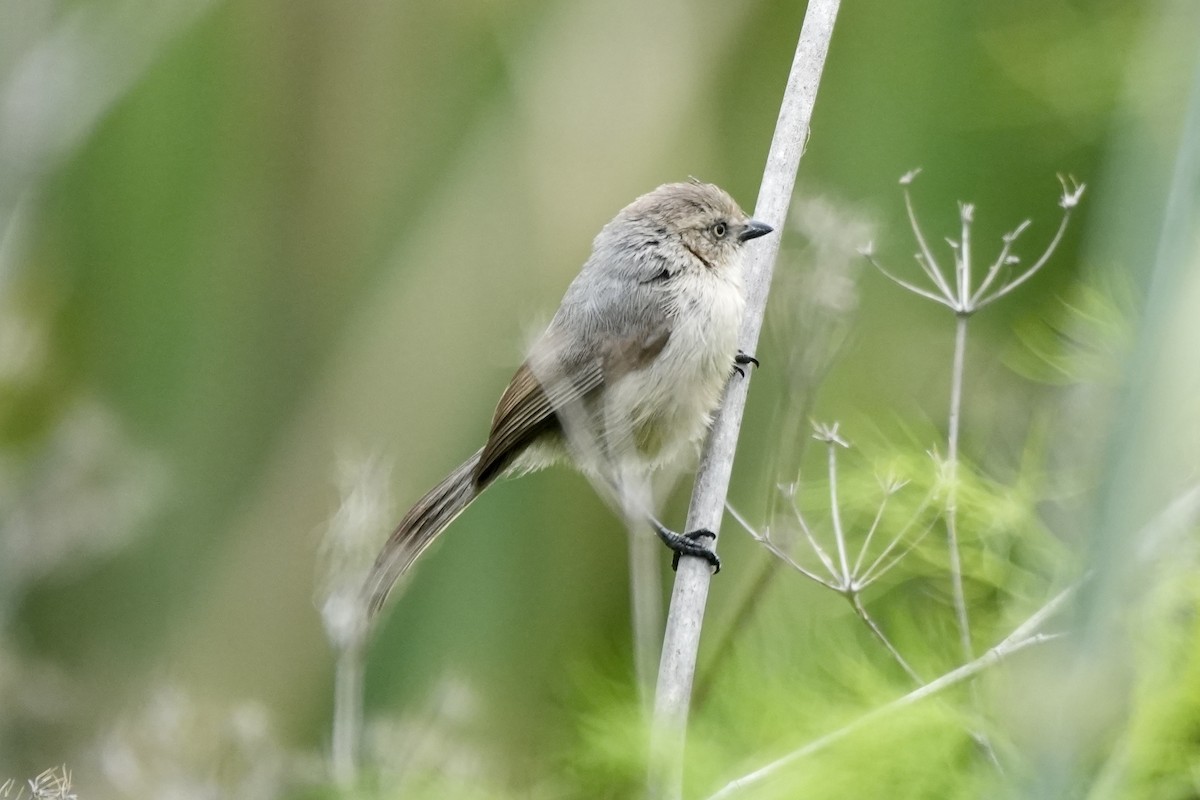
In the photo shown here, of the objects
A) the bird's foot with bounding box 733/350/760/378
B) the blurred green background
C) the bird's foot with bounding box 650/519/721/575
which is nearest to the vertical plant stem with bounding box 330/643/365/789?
the blurred green background

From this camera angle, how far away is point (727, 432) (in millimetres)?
1806

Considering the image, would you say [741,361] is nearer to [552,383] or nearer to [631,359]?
[631,359]

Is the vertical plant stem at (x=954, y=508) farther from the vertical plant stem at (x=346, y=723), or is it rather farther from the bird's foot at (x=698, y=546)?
the vertical plant stem at (x=346, y=723)

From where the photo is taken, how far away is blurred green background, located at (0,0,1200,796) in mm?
1895

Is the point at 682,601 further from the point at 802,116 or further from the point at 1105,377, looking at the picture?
the point at 802,116

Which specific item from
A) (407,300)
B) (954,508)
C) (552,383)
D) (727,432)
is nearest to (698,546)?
(727,432)

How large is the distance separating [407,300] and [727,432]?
0.69m

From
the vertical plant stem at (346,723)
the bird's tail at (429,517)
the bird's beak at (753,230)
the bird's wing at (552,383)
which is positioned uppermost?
the bird's beak at (753,230)

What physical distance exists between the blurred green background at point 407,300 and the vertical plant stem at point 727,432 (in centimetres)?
11

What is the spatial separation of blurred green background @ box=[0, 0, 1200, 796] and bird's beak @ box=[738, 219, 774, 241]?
0.13 meters

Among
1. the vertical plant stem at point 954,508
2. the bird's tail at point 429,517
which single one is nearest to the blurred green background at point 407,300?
the bird's tail at point 429,517

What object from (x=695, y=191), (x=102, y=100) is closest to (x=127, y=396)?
(x=102, y=100)

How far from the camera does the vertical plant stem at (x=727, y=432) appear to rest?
140cm

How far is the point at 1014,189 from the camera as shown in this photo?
1937mm
